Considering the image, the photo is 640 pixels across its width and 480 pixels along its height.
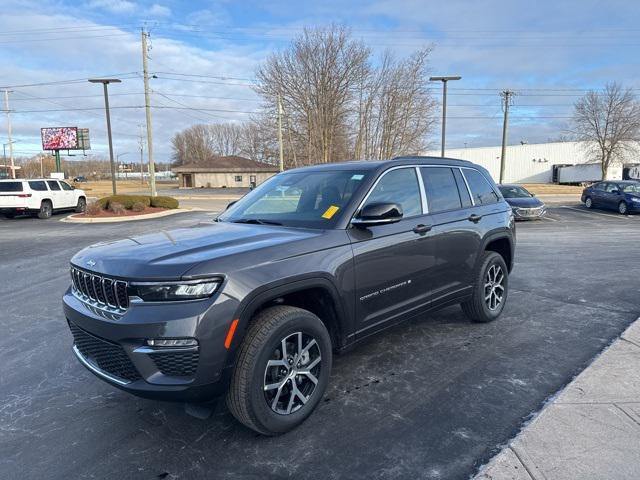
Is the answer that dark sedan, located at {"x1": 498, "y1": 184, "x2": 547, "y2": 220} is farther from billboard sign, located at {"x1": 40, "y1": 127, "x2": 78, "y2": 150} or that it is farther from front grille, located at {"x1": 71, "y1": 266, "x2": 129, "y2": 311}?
billboard sign, located at {"x1": 40, "y1": 127, "x2": 78, "y2": 150}

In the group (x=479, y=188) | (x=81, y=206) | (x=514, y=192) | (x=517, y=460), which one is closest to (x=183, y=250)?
(x=517, y=460)

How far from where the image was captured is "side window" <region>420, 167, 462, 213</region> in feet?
13.8

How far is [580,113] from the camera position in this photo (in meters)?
56.3

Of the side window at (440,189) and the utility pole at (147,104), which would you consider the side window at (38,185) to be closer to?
the utility pole at (147,104)

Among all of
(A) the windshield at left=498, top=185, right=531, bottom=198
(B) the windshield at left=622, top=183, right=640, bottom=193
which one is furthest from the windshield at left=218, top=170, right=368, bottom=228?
(B) the windshield at left=622, top=183, right=640, bottom=193

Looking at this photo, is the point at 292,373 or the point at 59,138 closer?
the point at 292,373

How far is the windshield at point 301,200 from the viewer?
3.49 meters

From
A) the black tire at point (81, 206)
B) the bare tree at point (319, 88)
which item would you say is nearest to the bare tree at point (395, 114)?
the bare tree at point (319, 88)

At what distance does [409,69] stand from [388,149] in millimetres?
6952

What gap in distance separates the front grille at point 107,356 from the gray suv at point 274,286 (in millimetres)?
10

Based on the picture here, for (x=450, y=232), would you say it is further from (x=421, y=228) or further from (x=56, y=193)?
(x=56, y=193)

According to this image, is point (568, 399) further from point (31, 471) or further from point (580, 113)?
point (580, 113)

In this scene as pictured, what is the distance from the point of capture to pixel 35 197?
19.0 m

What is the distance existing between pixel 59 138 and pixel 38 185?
5912 centimetres
